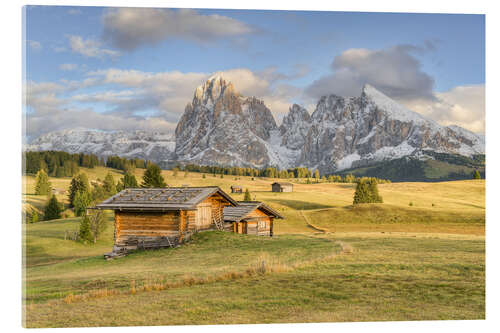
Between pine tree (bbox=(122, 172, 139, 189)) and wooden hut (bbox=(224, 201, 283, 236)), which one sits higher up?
pine tree (bbox=(122, 172, 139, 189))

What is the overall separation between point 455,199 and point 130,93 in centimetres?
4459

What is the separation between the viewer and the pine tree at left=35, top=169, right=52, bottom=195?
55.7 metres

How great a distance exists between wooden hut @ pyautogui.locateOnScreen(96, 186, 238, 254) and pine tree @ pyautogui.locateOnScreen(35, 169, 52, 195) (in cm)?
3549

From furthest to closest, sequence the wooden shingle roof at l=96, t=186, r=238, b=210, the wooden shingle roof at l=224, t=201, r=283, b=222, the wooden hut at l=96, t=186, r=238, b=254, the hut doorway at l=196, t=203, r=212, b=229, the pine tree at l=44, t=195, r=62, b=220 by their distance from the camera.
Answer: the pine tree at l=44, t=195, r=62, b=220 < the wooden shingle roof at l=224, t=201, r=283, b=222 < the hut doorway at l=196, t=203, r=212, b=229 < the wooden hut at l=96, t=186, r=238, b=254 < the wooden shingle roof at l=96, t=186, r=238, b=210

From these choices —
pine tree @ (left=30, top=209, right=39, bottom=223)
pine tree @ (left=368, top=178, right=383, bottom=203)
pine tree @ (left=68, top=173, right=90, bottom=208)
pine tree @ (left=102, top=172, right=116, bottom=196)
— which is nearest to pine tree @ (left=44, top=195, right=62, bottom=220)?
pine tree @ (left=30, top=209, right=39, bottom=223)

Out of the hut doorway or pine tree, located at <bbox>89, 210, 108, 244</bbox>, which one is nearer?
the hut doorway

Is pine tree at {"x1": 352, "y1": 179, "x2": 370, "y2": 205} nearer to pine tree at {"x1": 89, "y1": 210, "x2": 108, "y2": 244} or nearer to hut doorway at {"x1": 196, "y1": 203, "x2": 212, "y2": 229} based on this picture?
pine tree at {"x1": 89, "y1": 210, "x2": 108, "y2": 244}

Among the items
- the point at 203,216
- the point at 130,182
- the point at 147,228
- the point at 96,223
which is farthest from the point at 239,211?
the point at 130,182

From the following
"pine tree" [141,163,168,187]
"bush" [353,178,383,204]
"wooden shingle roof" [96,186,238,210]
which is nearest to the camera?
"wooden shingle roof" [96,186,238,210]

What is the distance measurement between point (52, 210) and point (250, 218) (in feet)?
118

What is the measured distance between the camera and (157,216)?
2447 centimetres

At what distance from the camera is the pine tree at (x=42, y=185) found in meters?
55.7

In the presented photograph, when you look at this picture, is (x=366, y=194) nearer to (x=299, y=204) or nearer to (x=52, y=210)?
(x=299, y=204)
